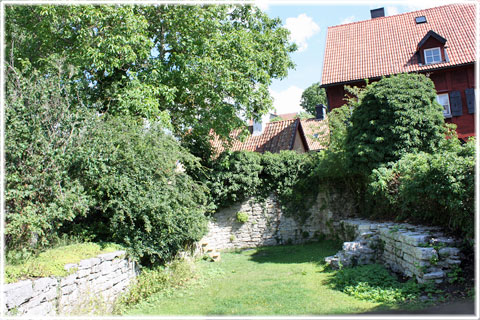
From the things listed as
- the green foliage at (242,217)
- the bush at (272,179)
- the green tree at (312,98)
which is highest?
the green tree at (312,98)

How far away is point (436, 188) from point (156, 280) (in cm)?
638

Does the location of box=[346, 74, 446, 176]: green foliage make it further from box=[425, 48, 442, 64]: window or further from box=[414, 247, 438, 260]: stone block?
box=[425, 48, 442, 64]: window

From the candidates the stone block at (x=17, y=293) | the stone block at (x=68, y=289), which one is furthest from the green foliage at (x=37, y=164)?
the stone block at (x=17, y=293)

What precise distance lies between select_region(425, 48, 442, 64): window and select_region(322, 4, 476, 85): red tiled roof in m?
0.42

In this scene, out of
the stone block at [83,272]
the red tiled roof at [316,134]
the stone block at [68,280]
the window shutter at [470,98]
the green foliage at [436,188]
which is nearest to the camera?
the stone block at [68,280]

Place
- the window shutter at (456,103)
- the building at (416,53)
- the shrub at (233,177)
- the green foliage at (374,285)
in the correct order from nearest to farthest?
the green foliage at (374,285), the shrub at (233,177), the window shutter at (456,103), the building at (416,53)

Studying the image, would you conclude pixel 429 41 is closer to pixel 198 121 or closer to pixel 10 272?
pixel 198 121

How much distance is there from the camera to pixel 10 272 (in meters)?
5.55

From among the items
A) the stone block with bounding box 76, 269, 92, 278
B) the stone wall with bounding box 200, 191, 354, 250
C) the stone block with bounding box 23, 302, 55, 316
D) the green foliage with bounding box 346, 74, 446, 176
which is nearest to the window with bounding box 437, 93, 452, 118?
the green foliage with bounding box 346, 74, 446, 176

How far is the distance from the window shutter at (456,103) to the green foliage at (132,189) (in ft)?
46.7

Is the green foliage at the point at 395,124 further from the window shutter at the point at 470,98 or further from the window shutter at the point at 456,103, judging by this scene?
the window shutter at the point at 470,98

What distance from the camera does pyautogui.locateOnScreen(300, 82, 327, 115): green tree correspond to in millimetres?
43406

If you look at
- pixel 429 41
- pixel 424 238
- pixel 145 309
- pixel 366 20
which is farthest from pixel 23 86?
pixel 366 20

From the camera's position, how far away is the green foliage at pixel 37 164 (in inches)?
265
